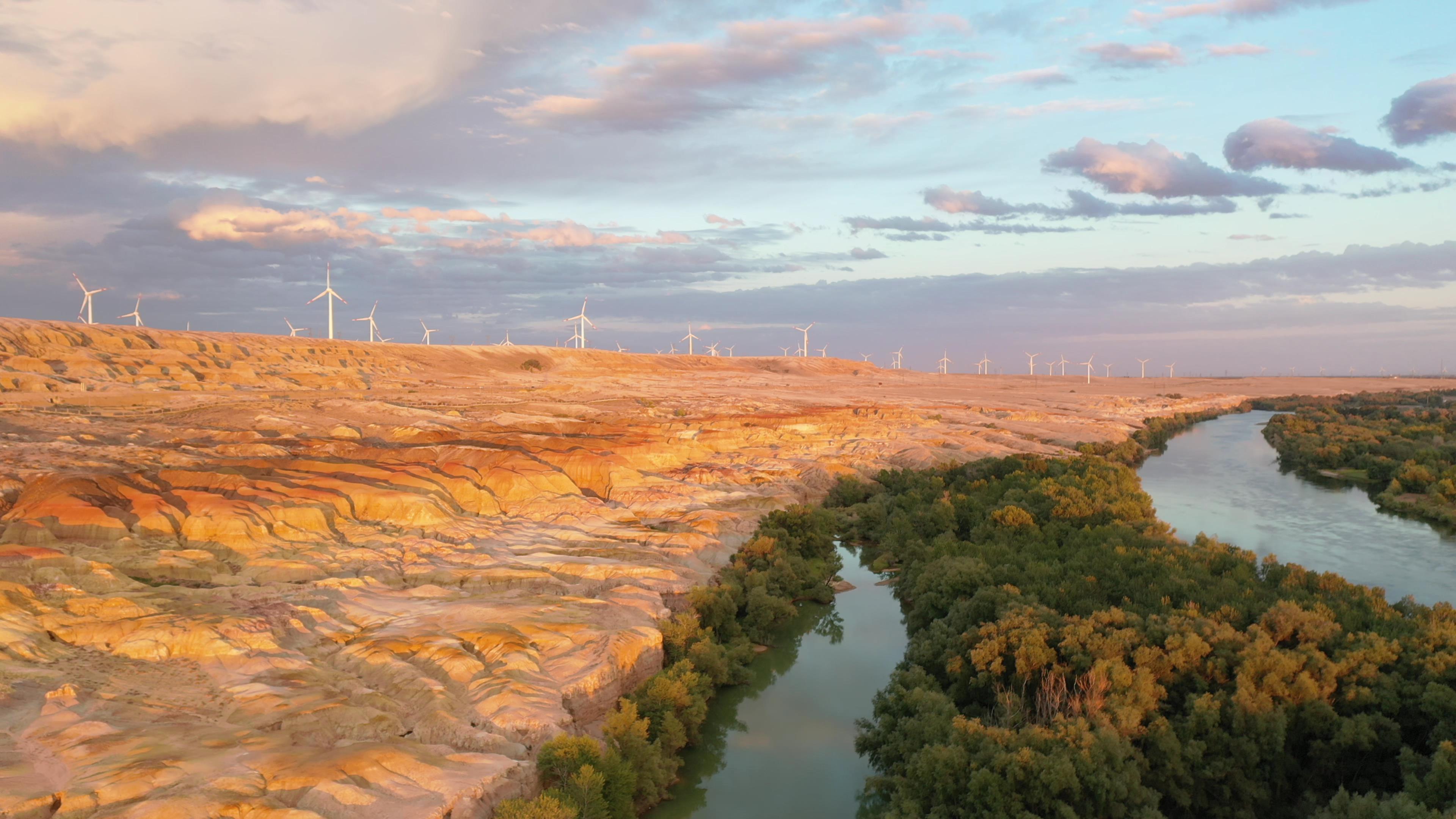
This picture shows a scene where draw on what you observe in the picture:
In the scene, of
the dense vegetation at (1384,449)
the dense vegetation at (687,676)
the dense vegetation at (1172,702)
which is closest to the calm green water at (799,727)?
the dense vegetation at (687,676)

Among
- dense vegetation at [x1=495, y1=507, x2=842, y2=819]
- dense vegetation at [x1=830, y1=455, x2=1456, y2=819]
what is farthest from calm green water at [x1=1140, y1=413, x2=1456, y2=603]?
dense vegetation at [x1=495, y1=507, x2=842, y2=819]

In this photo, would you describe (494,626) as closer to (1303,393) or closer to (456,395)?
(456,395)

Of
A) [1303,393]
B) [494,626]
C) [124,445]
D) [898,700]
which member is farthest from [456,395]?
[1303,393]

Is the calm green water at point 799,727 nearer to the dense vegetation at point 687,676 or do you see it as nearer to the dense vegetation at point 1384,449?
the dense vegetation at point 687,676

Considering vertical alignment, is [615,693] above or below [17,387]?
below

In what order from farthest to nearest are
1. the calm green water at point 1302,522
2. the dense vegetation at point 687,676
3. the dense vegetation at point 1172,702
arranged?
the calm green water at point 1302,522 → the dense vegetation at point 687,676 → the dense vegetation at point 1172,702

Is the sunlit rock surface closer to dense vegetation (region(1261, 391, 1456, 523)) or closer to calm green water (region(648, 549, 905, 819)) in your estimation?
calm green water (region(648, 549, 905, 819))
